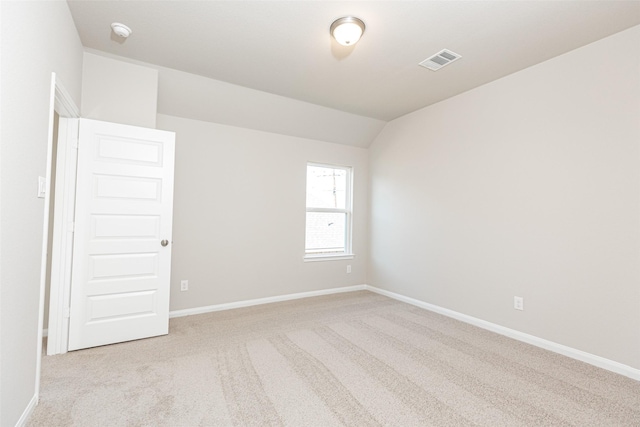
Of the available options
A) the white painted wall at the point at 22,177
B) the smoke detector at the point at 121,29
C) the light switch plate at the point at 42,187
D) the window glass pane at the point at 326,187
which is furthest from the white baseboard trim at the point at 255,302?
the smoke detector at the point at 121,29

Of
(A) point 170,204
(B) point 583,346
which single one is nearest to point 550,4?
(B) point 583,346

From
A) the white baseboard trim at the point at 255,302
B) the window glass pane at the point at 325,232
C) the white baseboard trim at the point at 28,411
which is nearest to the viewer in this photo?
the white baseboard trim at the point at 28,411

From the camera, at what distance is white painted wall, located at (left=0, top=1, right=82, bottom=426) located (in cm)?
139

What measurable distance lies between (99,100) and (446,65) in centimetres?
328

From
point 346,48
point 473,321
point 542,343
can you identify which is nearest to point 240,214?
point 346,48

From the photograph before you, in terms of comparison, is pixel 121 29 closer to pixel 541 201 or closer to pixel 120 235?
pixel 120 235

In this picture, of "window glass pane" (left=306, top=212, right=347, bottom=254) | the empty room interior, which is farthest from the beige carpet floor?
"window glass pane" (left=306, top=212, right=347, bottom=254)

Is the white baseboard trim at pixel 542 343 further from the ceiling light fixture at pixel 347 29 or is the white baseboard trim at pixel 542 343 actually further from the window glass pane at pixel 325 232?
the ceiling light fixture at pixel 347 29

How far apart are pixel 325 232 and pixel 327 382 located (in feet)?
9.18

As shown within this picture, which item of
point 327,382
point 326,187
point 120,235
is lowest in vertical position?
point 327,382

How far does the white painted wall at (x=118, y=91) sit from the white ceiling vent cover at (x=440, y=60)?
8.71ft

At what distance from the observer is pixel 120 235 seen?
2.75 m

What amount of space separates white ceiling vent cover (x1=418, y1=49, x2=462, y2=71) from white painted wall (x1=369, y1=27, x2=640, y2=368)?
77cm

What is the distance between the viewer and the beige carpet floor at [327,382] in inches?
69.6
